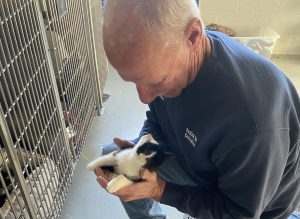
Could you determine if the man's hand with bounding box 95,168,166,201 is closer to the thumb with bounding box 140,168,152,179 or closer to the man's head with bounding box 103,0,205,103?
→ the thumb with bounding box 140,168,152,179

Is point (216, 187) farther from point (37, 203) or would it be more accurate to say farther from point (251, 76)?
point (37, 203)

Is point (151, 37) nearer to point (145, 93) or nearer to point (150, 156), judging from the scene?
point (145, 93)

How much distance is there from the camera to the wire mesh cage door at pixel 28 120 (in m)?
0.98

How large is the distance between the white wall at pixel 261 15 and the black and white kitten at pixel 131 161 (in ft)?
5.65

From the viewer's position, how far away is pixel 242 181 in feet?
2.77

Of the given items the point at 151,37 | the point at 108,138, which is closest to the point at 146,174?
the point at 151,37

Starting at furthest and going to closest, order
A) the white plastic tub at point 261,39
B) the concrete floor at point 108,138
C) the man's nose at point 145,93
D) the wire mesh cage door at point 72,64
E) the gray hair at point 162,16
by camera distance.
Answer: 1. the white plastic tub at point 261,39
2. the concrete floor at point 108,138
3. the wire mesh cage door at point 72,64
4. the man's nose at point 145,93
5. the gray hair at point 162,16

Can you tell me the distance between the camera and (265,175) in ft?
2.67

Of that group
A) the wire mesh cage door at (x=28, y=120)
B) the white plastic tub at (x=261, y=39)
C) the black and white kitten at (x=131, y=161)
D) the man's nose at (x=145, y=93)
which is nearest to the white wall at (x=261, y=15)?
the white plastic tub at (x=261, y=39)

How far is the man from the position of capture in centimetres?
72

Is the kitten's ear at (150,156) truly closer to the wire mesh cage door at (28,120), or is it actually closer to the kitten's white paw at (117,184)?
the kitten's white paw at (117,184)

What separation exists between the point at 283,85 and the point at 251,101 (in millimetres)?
117

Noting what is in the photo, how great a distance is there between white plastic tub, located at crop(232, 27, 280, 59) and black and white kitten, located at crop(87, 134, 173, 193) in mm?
1559

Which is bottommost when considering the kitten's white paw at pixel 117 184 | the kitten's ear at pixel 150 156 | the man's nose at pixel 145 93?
the kitten's white paw at pixel 117 184
